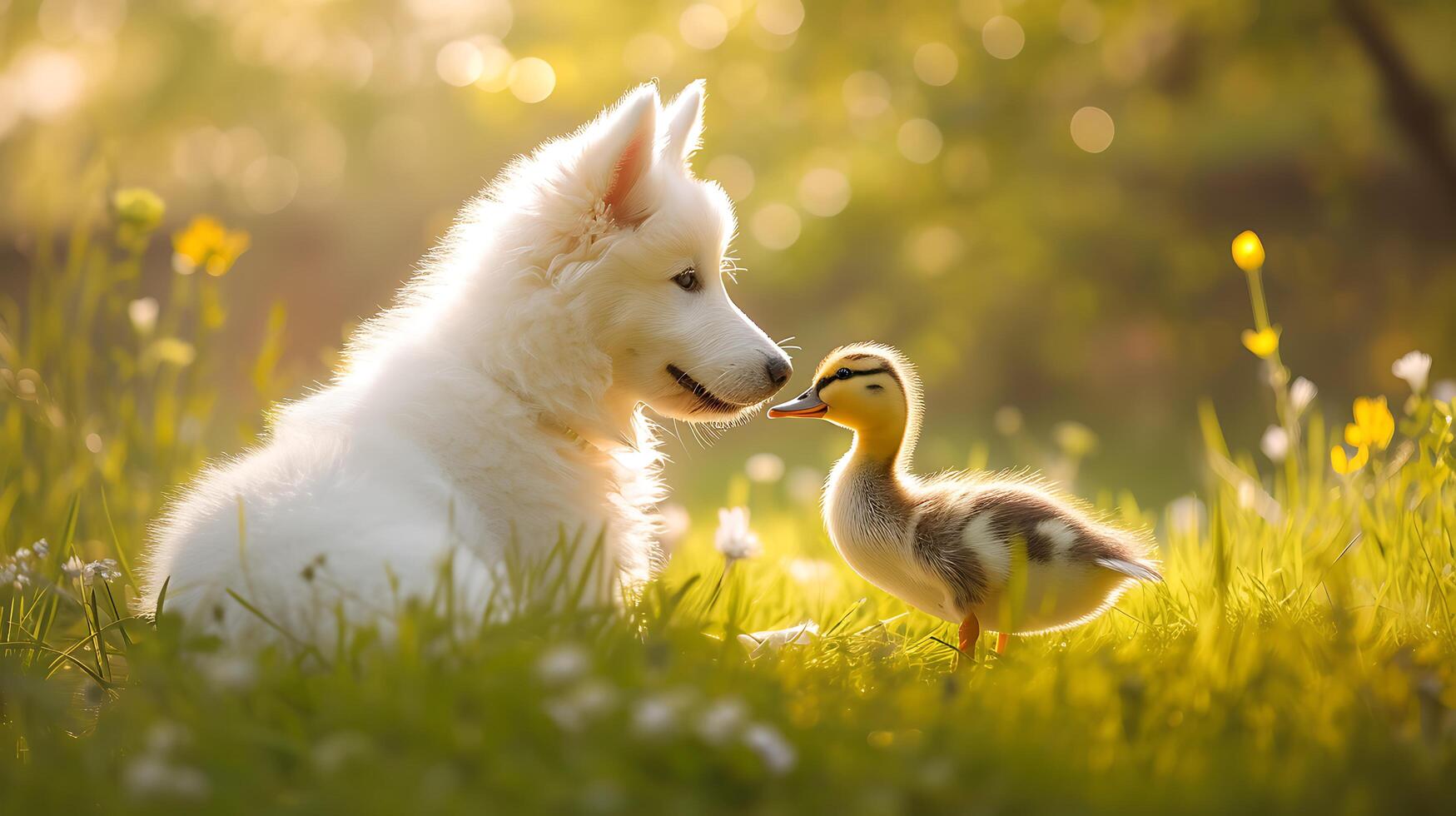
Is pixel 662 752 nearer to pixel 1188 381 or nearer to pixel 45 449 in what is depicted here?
pixel 45 449

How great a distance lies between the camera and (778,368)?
9.87 feet

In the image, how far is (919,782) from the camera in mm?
1700

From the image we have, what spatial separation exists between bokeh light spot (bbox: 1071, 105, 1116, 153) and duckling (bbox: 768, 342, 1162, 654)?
7.28 meters


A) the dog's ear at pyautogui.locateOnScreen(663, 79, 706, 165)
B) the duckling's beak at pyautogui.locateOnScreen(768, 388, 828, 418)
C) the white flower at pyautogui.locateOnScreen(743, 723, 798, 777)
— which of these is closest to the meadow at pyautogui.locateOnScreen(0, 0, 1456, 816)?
the white flower at pyautogui.locateOnScreen(743, 723, 798, 777)

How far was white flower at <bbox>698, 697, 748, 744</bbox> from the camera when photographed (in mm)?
1653

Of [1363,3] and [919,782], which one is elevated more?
[1363,3]

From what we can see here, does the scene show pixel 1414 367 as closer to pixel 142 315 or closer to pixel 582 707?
pixel 582 707

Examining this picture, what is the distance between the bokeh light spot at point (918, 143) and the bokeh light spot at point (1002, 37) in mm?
900

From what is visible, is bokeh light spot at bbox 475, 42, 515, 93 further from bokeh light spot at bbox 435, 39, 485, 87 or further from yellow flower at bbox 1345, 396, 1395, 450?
yellow flower at bbox 1345, 396, 1395, 450

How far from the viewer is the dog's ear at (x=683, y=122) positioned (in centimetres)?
323

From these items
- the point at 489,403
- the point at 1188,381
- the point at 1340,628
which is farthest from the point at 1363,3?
the point at 489,403

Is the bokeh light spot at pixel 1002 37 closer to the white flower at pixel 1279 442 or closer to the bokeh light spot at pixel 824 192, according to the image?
the bokeh light spot at pixel 824 192

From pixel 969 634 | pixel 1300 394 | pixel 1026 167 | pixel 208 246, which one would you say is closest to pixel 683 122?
pixel 969 634

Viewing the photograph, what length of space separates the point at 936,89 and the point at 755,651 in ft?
25.1
